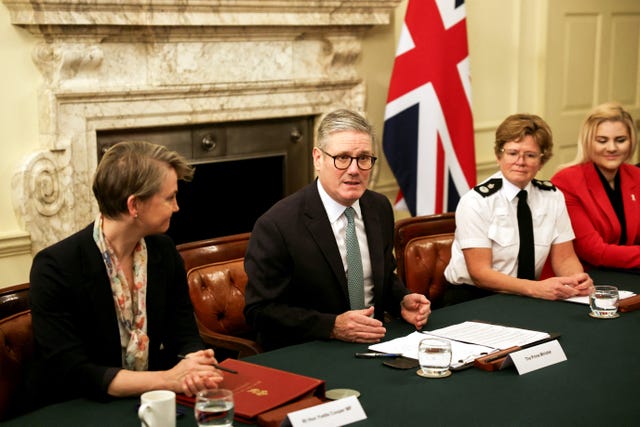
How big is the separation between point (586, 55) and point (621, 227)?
2.75 metres

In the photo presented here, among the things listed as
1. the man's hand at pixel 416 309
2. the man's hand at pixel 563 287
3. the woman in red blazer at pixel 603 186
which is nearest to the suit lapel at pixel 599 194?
the woman in red blazer at pixel 603 186

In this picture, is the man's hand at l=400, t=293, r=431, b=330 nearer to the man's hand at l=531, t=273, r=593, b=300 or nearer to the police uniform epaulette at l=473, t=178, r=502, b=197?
the man's hand at l=531, t=273, r=593, b=300

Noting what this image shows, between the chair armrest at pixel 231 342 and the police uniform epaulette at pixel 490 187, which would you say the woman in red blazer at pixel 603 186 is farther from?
the chair armrest at pixel 231 342

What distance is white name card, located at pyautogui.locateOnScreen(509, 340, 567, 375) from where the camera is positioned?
7.79 ft

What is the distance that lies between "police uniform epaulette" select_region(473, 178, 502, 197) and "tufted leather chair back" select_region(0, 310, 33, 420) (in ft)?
5.76

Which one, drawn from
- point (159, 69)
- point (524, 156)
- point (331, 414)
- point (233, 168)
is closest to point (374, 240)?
point (524, 156)

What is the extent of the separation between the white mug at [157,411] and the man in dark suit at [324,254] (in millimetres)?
848

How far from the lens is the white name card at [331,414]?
195 centimetres

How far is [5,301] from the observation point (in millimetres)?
2535

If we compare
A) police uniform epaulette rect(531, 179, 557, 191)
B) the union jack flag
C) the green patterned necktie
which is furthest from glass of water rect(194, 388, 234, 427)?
the union jack flag

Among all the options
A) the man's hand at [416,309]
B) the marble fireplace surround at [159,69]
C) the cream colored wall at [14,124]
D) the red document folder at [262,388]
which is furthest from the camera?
the marble fireplace surround at [159,69]

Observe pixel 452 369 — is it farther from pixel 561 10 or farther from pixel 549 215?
pixel 561 10

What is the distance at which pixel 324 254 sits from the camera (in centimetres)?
287

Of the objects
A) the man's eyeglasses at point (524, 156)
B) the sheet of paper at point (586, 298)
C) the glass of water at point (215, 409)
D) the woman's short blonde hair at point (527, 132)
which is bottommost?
the sheet of paper at point (586, 298)
